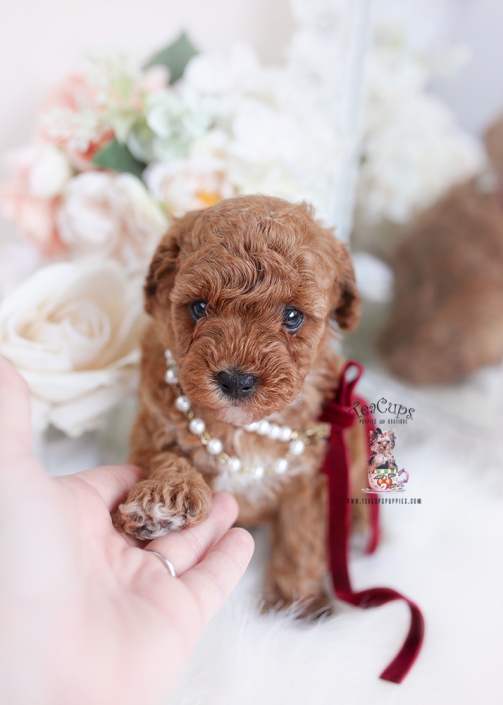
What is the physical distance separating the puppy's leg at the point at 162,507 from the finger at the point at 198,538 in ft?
0.08

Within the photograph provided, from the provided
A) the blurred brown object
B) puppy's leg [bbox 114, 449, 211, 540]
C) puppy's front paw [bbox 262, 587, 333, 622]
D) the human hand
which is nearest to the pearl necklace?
puppy's leg [bbox 114, 449, 211, 540]

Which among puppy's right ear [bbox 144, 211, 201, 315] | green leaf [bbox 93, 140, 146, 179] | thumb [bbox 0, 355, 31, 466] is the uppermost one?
green leaf [bbox 93, 140, 146, 179]

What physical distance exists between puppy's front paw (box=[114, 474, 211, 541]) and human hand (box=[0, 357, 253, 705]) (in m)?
0.03

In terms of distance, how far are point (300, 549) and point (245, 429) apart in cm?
39

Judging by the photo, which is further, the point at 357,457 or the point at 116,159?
the point at 116,159

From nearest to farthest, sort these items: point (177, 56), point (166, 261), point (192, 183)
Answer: point (166, 261) < point (192, 183) < point (177, 56)

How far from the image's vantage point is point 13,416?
954 millimetres

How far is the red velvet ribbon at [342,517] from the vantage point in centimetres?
131

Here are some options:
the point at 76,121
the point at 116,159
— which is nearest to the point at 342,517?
the point at 116,159

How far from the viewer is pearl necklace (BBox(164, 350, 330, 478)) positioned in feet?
4.25

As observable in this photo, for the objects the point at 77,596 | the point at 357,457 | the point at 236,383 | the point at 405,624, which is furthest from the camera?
the point at 357,457

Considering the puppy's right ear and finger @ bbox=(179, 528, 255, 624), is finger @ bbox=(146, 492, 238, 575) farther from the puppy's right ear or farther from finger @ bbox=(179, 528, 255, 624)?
the puppy's right ear

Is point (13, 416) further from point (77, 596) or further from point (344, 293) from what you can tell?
point (344, 293)

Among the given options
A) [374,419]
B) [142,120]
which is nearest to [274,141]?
[142,120]
